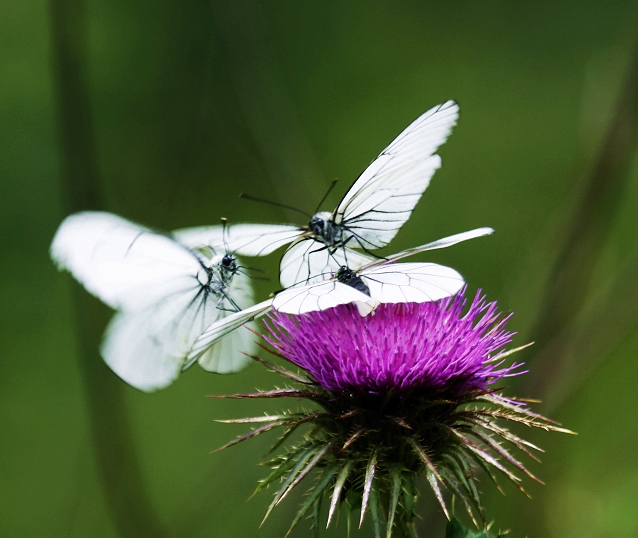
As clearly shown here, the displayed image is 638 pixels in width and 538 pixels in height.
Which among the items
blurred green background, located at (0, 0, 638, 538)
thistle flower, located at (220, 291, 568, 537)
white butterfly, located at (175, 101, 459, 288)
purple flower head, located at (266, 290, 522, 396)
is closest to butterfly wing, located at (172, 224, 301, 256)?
white butterfly, located at (175, 101, 459, 288)

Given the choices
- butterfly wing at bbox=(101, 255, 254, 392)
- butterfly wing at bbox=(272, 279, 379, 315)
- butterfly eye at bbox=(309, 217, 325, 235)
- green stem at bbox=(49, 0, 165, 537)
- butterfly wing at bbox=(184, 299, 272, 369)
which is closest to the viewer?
butterfly wing at bbox=(272, 279, 379, 315)

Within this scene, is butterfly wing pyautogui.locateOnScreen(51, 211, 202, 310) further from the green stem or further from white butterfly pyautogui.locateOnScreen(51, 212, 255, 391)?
the green stem

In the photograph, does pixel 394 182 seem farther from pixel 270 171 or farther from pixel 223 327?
pixel 270 171

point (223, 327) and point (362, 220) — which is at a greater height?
point (362, 220)

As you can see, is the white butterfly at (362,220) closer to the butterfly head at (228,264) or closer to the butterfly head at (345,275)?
the butterfly head at (228,264)

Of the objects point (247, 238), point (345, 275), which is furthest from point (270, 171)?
point (345, 275)

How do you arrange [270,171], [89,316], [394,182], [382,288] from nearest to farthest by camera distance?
[382,288]
[394,182]
[89,316]
[270,171]
